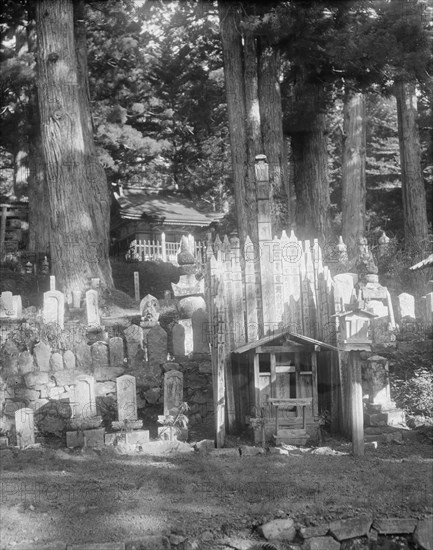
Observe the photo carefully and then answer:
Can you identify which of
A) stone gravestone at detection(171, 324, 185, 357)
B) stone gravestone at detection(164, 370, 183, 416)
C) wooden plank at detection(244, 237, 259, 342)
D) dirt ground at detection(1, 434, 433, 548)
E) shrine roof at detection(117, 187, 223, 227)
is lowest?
dirt ground at detection(1, 434, 433, 548)

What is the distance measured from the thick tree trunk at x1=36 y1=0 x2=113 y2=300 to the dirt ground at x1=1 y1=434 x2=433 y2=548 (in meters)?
6.43

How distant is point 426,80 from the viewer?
1505cm

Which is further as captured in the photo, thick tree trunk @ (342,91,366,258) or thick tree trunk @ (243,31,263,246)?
thick tree trunk @ (342,91,366,258)

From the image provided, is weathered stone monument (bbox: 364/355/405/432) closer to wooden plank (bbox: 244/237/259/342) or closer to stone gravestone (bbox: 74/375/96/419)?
wooden plank (bbox: 244/237/259/342)

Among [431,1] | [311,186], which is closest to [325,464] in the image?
[311,186]

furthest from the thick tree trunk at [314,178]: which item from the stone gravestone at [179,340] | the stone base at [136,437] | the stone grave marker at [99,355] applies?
the stone base at [136,437]

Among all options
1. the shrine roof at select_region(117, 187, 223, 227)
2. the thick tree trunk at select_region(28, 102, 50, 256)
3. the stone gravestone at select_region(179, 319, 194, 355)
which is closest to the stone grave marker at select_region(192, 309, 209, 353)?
the stone gravestone at select_region(179, 319, 194, 355)

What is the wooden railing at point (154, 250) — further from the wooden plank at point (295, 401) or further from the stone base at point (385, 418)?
the wooden plank at point (295, 401)

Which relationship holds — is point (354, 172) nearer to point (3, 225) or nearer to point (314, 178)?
point (314, 178)

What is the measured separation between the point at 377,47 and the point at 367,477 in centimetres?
1013

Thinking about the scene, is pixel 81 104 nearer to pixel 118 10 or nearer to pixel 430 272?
pixel 118 10

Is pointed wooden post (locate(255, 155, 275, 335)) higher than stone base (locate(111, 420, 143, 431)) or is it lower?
higher

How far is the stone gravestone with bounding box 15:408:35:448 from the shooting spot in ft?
30.1

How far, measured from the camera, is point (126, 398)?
9672 millimetres
